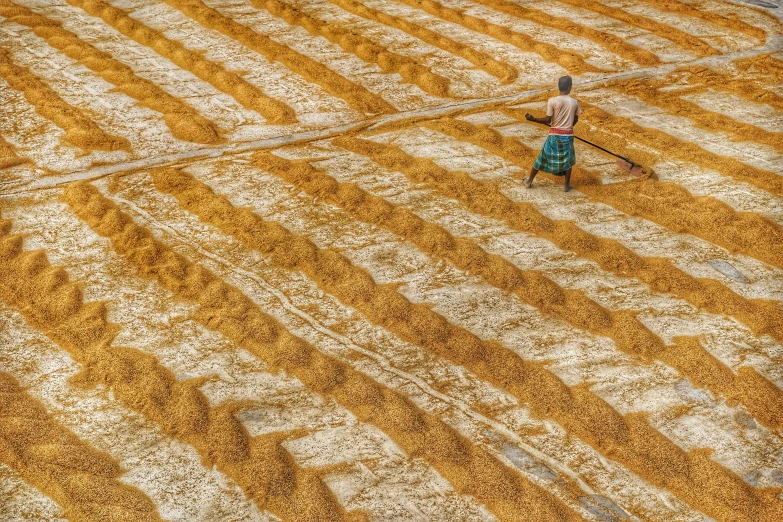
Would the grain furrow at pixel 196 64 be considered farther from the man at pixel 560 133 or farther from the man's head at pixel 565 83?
the man's head at pixel 565 83

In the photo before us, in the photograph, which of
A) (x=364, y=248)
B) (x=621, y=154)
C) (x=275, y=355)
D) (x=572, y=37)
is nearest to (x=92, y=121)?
(x=364, y=248)

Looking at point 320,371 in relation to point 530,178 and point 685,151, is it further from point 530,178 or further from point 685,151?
point 685,151

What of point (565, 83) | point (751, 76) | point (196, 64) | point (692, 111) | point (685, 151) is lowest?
point (196, 64)

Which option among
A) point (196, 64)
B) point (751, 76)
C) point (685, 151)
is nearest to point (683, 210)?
point (685, 151)

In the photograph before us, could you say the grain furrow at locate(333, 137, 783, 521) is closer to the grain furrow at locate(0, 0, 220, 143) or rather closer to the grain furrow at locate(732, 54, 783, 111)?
the grain furrow at locate(732, 54, 783, 111)

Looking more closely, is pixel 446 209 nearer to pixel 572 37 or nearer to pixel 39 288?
pixel 39 288

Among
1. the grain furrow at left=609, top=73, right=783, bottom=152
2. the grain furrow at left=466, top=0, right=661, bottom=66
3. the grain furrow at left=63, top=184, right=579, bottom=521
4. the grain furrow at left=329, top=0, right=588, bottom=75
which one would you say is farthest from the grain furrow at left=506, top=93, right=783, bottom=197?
the grain furrow at left=63, top=184, right=579, bottom=521

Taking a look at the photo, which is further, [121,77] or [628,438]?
[121,77]

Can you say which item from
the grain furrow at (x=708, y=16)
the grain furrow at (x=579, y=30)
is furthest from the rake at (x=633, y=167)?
the grain furrow at (x=708, y=16)
